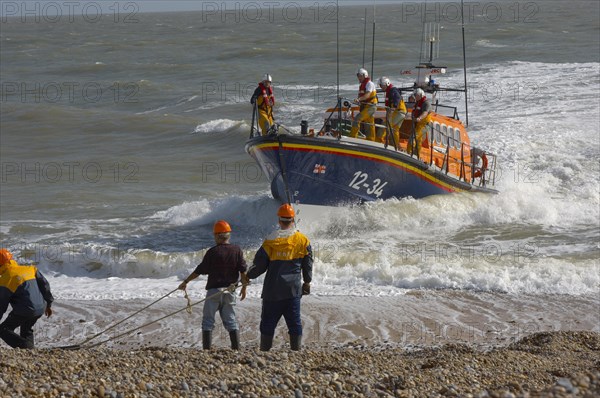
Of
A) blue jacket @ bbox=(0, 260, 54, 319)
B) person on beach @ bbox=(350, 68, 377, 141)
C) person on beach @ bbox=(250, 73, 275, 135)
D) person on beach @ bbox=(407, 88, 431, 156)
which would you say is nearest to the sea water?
person on beach @ bbox=(407, 88, 431, 156)

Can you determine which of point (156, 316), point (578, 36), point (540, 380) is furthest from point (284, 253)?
point (578, 36)

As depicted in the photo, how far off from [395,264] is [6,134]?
65.7ft

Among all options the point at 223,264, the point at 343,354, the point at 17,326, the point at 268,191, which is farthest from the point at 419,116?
the point at 17,326

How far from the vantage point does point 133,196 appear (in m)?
20.5

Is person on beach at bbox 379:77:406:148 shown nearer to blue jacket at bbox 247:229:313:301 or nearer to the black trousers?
blue jacket at bbox 247:229:313:301

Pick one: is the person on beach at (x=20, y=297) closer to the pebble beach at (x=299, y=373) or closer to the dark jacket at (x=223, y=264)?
the pebble beach at (x=299, y=373)

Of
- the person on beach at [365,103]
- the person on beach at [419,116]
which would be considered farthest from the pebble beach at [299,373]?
the person on beach at [419,116]

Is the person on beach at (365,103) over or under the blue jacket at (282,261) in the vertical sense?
over

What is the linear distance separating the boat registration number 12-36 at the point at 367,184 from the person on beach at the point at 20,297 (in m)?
7.18

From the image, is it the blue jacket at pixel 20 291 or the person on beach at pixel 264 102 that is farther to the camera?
the person on beach at pixel 264 102

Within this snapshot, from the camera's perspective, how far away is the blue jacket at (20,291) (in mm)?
8789

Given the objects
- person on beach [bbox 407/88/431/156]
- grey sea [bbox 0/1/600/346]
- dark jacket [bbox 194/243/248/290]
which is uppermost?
person on beach [bbox 407/88/431/156]

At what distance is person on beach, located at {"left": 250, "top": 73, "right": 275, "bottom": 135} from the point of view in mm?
14602

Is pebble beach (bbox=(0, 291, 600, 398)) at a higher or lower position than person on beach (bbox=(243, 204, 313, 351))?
lower
